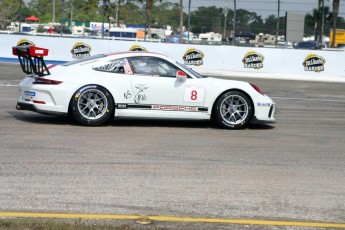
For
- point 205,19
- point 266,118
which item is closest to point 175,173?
point 266,118

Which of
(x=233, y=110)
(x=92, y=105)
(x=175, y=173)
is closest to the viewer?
(x=175, y=173)

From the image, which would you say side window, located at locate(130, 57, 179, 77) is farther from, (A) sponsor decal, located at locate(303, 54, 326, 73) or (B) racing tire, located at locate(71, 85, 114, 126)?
(A) sponsor decal, located at locate(303, 54, 326, 73)

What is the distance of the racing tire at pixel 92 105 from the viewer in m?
10.8

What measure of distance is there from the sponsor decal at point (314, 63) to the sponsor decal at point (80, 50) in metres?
9.37

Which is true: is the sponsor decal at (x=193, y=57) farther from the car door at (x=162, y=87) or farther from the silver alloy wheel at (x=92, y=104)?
the silver alloy wheel at (x=92, y=104)

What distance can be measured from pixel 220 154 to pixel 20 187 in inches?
124

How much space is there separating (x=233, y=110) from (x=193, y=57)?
677 inches

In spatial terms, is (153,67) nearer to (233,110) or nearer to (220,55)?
(233,110)

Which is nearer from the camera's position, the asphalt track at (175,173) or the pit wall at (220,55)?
the asphalt track at (175,173)

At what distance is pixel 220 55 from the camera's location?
28.4 m

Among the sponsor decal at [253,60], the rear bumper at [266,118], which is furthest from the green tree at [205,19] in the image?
the rear bumper at [266,118]

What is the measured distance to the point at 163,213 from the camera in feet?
20.1

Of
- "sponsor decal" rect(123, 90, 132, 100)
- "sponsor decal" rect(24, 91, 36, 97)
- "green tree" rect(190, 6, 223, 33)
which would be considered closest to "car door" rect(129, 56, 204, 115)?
"sponsor decal" rect(123, 90, 132, 100)

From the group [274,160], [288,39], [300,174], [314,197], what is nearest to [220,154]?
[274,160]
